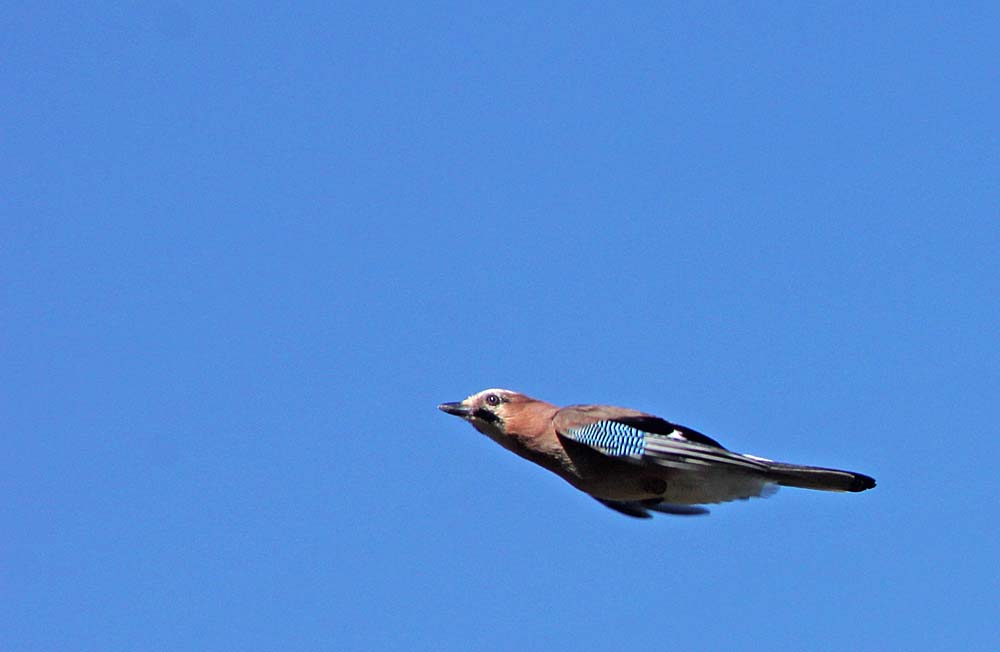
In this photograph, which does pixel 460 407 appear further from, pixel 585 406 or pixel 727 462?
pixel 727 462

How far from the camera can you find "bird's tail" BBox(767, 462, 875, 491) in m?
15.7

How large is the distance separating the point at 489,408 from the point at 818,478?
141 inches

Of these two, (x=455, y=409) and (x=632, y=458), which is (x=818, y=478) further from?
(x=455, y=409)

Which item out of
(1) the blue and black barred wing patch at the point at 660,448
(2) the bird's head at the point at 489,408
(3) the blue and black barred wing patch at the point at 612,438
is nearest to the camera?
(1) the blue and black barred wing patch at the point at 660,448

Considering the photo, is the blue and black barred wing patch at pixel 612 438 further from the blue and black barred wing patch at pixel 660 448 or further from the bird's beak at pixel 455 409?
the bird's beak at pixel 455 409

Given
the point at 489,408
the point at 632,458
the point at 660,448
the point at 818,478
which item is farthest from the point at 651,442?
the point at 489,408

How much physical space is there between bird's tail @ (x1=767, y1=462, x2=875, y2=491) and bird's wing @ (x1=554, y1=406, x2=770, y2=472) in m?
0.19

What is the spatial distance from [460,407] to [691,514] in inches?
107

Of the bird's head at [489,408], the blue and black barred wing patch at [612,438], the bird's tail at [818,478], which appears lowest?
the bird's tail at [818,478]

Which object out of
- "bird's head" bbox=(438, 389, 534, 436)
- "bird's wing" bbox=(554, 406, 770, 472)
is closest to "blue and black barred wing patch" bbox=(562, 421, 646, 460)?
"bird's wing" bbox=(554, 406, 770, 472)

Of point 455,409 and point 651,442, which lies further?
point 455,409

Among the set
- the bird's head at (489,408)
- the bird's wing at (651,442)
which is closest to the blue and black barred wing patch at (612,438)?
the bird's wing at (651,442)

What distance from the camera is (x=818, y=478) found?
15.9 m

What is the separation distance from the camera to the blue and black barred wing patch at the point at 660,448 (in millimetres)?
15570
